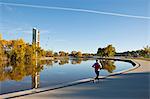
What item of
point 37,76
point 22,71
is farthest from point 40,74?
point 22,71

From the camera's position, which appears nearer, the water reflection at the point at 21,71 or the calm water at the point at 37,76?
the calm water at the point at 37,76

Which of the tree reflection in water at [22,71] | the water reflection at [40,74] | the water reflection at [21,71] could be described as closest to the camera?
the water reflection at [40,74]

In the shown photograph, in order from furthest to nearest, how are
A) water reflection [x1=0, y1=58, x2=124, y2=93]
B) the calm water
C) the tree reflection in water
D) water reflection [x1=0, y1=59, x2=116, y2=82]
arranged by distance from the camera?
1. water reflection [x1=0, y1=59, x2=116, y2=82]
2. the tree reflection in water
3. water reflection [x1=0, y1=58, x2=124, y2=93]
4. the calm water

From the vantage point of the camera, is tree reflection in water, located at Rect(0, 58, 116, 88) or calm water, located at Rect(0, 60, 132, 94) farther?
tree reflection in water, located at Rect(0, 58, 116, 88)

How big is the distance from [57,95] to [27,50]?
2824 inches

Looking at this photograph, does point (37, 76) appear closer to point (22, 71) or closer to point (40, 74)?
point (40, 74)

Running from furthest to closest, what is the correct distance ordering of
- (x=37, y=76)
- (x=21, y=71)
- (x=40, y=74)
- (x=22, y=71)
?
1. (x=21, y=71)
2. (x=22, y=71)
3. (x=40, y=74)
4. (x=37, y=76)

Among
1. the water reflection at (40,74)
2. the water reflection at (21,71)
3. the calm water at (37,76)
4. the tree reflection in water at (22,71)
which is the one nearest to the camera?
the calm water at (37,76)

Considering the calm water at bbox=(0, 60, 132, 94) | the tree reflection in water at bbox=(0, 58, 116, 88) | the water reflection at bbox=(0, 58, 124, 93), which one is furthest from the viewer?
the tree reflection in water at bbox=(0, 58, 116, 88)

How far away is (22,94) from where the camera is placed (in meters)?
12.0

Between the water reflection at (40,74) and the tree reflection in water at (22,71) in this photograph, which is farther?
the tree reflection in water at (22,71)

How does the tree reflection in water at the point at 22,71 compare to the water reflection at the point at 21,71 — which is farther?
the water reflection at the point at 21,71

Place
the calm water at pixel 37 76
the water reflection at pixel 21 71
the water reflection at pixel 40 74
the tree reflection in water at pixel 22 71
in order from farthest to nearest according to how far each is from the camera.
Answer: the water reflection at pixel 21 71
the tree reflection in water at pixel 22 71
the water reflection at pixel 40 74
the calm water at pixel 37 76

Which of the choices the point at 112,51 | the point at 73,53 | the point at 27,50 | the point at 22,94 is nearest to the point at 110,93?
the point at 22,94
